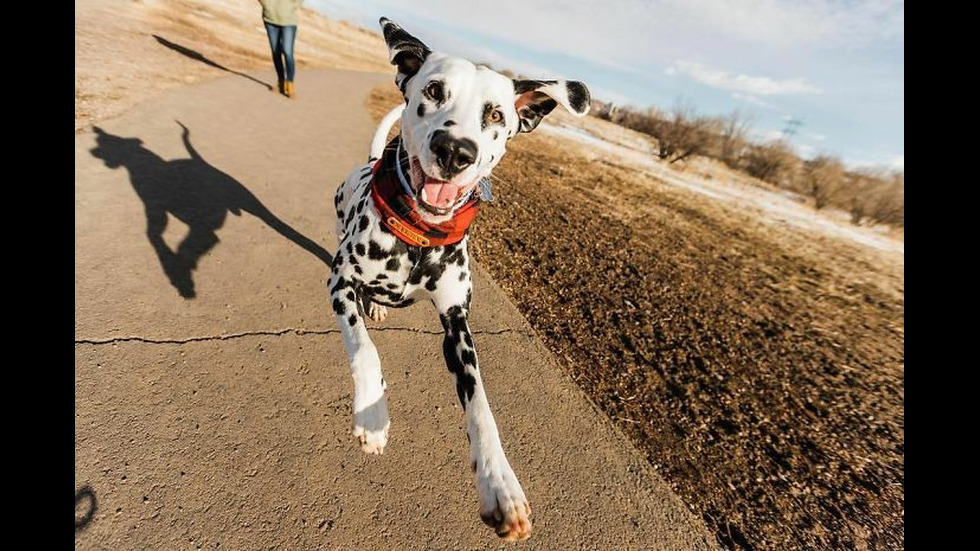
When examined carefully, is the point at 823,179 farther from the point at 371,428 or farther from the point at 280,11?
the point at 371,428

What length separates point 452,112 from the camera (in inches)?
103

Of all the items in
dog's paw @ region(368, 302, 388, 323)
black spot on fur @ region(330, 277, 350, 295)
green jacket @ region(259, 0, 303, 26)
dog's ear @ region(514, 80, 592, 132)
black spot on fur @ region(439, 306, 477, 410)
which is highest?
green jacket @ region(259, 0, 303, 26)

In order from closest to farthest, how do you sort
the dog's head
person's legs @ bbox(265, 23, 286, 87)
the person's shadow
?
the dog's head, the person's shadow, person's legs @ bbox(265, 23, 286, 87)

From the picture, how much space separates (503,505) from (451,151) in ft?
6.07

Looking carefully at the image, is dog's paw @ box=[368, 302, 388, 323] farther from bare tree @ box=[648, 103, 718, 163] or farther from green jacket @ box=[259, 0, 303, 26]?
bare tree @ box=[648, 103, 718, 163]

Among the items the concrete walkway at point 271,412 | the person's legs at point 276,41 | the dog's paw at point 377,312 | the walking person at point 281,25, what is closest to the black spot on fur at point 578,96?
the concrete walkway at point 271,412

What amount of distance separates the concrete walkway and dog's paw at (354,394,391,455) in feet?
1.60

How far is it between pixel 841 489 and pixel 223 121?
33.6 ft

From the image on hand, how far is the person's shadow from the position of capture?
4238 millimetres

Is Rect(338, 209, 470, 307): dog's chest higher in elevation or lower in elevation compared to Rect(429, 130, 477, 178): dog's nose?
lower

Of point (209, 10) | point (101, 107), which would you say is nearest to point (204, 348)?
→ point (101, 107)

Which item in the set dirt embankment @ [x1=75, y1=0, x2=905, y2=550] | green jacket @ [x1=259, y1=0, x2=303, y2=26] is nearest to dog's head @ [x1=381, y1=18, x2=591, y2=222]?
dirt embankment @ [x1=75, y1=0, x2=905, y2=550]

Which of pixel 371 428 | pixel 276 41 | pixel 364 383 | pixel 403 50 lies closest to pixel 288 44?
pixel 276 41

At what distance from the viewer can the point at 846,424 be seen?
4305 mm
